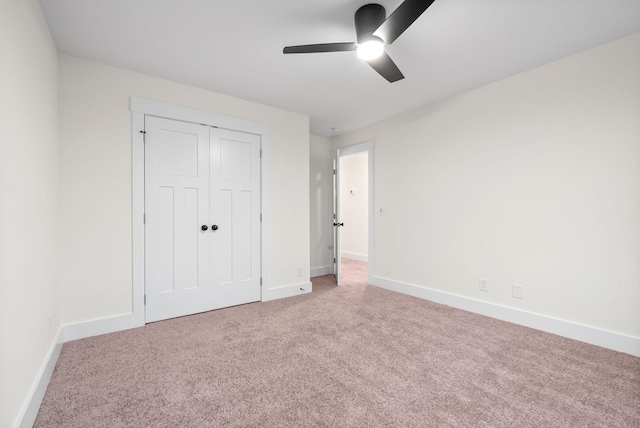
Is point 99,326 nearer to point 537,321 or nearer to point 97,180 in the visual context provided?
point 97,180

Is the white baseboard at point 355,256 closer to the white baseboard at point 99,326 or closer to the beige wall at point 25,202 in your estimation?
the white baseboard at point 99,326

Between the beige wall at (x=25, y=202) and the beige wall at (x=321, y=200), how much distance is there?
3384 millimetres

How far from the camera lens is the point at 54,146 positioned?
221cm

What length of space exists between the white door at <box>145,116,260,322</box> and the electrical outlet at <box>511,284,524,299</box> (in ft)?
9.13

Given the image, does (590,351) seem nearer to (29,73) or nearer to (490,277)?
(490,277)

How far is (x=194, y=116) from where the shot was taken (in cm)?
→ 301

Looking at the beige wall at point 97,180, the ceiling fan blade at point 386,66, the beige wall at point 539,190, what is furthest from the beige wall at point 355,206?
the beige wall at point 97,180

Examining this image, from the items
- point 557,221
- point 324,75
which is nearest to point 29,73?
point 324,75

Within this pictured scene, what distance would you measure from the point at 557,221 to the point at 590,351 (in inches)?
41.8

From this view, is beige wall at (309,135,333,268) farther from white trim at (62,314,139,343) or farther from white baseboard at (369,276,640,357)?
white trim at (62,314,139,343)

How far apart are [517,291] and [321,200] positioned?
124 inches

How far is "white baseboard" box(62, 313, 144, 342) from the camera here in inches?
94.0

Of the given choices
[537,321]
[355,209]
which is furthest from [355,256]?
[537,321]

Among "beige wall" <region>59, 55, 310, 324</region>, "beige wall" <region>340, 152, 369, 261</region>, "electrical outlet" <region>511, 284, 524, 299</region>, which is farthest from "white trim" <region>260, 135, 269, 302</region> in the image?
"beige wall" <region>340, 152, 369, 261</region>
